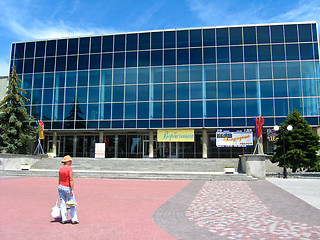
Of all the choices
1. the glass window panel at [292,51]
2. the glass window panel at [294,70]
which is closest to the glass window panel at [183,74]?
the glass window panel at [294,70]

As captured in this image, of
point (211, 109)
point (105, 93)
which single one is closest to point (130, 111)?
point (105, 93)

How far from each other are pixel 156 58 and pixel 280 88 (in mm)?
16404

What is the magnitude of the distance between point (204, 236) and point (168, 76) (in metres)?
32.8

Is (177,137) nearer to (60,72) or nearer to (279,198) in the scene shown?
(60,72)

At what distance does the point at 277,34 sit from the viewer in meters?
36.2

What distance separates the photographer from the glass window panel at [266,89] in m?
35.3

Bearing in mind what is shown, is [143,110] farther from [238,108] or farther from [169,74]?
[238,108]

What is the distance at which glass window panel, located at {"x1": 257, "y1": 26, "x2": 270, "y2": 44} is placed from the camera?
3631cm

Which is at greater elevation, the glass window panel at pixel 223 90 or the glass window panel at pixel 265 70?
the glass window panel at pixel 265 70

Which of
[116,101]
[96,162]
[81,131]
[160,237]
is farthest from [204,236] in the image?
[81,131]

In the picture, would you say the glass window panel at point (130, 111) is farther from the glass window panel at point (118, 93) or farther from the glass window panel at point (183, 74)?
the glass window panel at point (183, 74)

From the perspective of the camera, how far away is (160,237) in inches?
228

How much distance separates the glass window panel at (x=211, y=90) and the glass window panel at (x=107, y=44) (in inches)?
568

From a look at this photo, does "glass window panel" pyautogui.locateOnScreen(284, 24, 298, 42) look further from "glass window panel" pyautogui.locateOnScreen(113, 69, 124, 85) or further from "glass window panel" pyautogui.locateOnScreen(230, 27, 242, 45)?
"glass window panel" pyautogui.locateOnScreen(113, 69, 124, 85)
